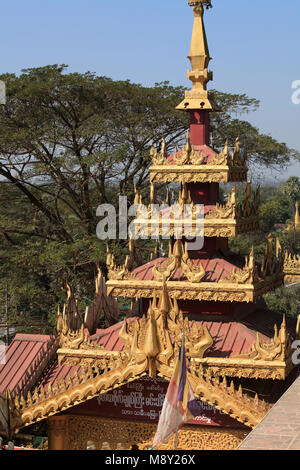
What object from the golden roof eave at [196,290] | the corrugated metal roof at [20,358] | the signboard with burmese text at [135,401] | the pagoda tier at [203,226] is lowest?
the signboard with burmese text at [135,401]

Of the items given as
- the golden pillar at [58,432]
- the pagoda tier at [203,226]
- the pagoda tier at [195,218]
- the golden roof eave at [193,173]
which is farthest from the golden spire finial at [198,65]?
the golden pillar at [58,432]

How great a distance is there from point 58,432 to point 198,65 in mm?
6354

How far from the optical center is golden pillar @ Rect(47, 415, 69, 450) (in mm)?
12070

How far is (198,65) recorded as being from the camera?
12.8 m

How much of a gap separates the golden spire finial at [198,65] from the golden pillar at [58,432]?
5334 mm

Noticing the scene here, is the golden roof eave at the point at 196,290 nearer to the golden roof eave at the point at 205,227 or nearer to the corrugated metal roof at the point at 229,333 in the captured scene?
the corrugated metal roof at the point at 229,333

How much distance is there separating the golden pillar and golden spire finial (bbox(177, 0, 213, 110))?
533cm

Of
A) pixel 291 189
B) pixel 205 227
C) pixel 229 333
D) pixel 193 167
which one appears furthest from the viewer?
pixel 291 189

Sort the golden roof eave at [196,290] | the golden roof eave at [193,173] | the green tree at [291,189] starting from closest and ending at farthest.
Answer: the golden roof eave at [196,290] → the golden roof eave at [193,173] → the green tree at [291,189]

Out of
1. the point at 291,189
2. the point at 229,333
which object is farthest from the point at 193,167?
the point at 291,189

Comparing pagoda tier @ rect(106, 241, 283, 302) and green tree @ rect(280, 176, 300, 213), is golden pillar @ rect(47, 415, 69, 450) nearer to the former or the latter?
pagoda tier @ rect(106, 241, 283, 302)

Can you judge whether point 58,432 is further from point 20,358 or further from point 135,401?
point 20,358

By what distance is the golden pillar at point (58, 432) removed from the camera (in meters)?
12.1

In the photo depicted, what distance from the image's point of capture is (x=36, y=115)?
2683 cm
